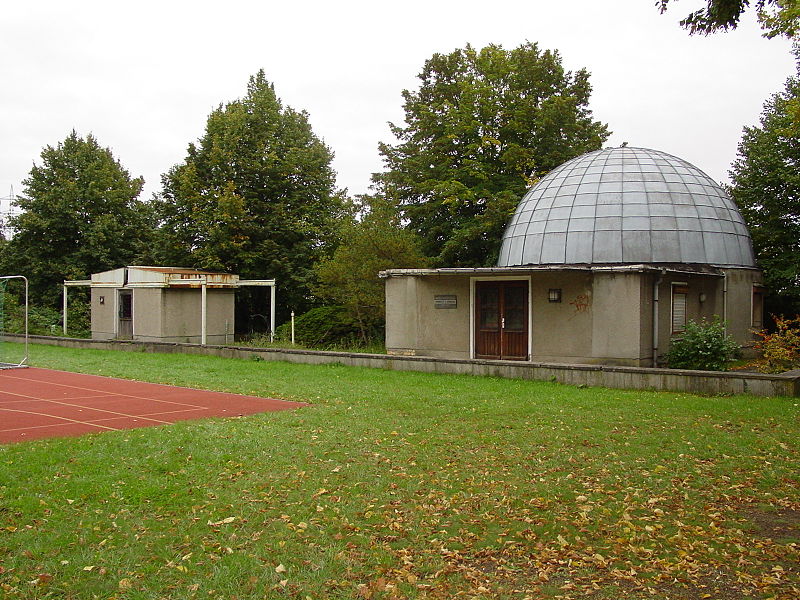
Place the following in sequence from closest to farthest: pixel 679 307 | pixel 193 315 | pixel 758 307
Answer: pixel 679 307, pixel 758 307, pixel 193 315

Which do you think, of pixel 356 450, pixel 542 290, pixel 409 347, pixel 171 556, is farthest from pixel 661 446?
pixel 409 347

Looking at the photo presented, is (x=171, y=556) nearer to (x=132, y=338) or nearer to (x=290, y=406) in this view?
(x=290, y=406)

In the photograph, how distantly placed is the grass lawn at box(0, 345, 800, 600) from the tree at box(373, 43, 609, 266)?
59.4ft

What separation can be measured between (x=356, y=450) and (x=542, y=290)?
36.3ft

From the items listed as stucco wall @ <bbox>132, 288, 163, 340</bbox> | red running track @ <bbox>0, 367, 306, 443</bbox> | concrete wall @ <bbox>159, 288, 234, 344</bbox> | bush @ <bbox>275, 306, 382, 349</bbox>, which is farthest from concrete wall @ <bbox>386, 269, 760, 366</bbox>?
stucco wall @ <bbox>132, 288, 163, 340</bbox>

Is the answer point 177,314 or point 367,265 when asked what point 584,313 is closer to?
point 367,265

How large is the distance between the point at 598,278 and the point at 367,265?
349 inches

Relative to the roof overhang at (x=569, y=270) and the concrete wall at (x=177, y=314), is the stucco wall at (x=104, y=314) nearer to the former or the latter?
the concrete wall at (x=177, y=314)

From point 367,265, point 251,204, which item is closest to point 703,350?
point 367,265

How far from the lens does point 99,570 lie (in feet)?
16.3

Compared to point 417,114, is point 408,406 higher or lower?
lower

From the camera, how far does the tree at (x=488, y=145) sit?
92.0 feet

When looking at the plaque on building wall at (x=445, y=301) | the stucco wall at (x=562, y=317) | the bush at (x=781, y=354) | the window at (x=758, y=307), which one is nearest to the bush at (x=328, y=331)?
the plaque on building wall at (x=445, y=301)

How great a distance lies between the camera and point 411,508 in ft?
21.1
